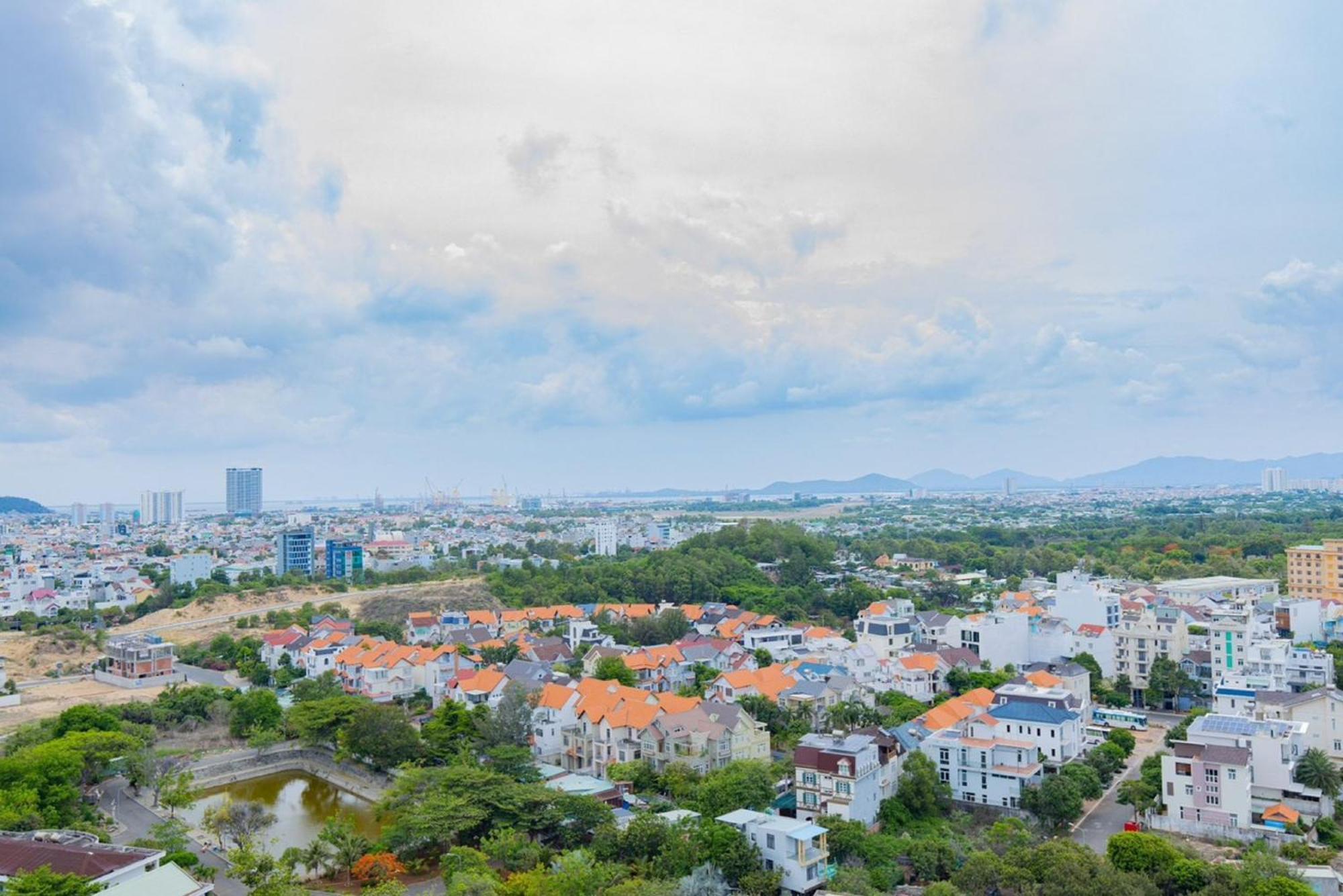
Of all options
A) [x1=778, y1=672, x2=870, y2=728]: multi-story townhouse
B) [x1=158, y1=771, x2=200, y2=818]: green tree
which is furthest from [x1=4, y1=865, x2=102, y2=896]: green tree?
[x1=778, y1=672, x2=870, y2=728]: multi-story townhouse

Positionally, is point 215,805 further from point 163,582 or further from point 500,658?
point 163,582

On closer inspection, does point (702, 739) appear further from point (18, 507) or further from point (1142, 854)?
point (18, 507)

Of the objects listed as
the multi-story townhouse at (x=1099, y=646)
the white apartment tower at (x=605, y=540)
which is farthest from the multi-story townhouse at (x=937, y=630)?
the white apartment tower at (x=605, y=540)

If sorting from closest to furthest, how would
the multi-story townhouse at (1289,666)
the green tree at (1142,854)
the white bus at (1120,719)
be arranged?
the green tree at (1142,854) < the multi-story townhouse at (1289,666) < the white bus at (1120,719)

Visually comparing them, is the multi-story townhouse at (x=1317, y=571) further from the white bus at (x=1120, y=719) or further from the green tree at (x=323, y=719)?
the green tree at (x=323, y=719)

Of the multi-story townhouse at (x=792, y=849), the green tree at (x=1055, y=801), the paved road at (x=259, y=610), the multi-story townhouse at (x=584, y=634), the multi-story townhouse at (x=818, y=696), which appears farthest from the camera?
the paved road at (x=259, y=610)

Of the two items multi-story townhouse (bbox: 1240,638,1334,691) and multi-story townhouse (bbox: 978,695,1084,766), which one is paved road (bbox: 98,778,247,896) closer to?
multi-story townhouse (bbox: 978,695,1084,766)
